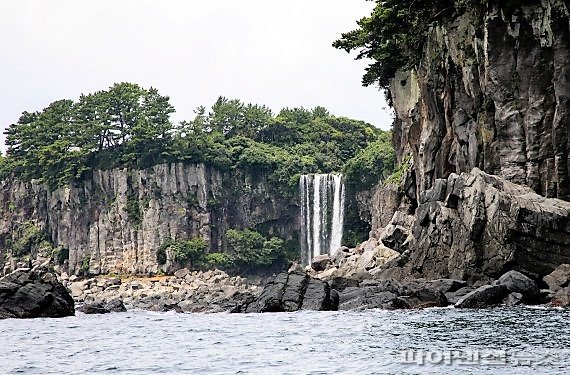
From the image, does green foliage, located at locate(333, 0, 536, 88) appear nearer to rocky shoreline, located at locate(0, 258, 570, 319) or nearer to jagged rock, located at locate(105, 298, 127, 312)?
rocky shoreline, located at locate(0, 258, 570, 319)

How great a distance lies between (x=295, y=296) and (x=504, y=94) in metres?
17.1

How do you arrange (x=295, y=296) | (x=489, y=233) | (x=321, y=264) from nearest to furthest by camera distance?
(x=295, y=296), (x=489, y=233), (x=321, y=264)

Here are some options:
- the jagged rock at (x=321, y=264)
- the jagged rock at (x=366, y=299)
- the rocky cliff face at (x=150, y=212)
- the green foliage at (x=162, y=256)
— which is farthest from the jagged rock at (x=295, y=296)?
the rocky cliff face at (x=150, y=212)

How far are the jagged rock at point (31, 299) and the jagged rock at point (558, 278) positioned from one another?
25108 millimetres

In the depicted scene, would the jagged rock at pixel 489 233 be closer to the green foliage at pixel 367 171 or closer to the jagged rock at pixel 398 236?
the jagged rock at pixel 398 236

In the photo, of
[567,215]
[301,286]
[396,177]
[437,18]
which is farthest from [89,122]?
[567,215]

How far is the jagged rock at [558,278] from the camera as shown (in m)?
33.7

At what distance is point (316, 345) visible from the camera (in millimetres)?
23016

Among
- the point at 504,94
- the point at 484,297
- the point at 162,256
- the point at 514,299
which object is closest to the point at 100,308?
the point at 484,297

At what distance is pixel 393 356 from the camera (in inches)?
781

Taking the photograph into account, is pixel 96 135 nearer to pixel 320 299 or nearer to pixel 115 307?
pixel 115 307

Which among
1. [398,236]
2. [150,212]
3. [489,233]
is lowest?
[398,236]

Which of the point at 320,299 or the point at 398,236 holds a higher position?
the point at 398,236

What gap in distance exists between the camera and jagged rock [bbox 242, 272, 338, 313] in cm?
3569
